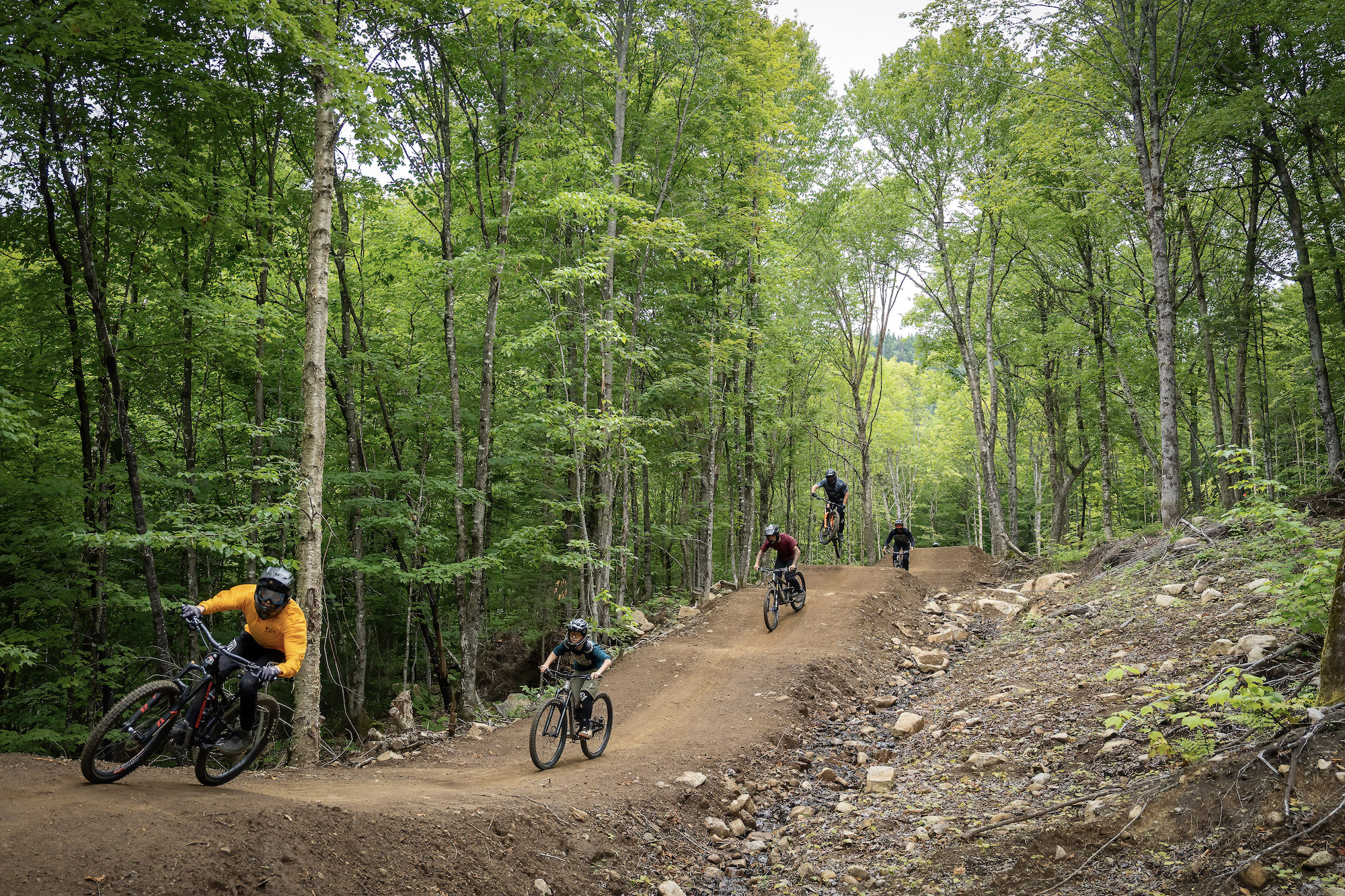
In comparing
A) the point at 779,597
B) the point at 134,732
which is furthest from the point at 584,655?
the point at 779,597

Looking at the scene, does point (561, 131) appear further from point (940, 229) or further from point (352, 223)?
point (940, 229)

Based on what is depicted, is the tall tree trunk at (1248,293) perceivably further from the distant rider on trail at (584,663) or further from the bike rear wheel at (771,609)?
the distant rider on trail at (584,663)

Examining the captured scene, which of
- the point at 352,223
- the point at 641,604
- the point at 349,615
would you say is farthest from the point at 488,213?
the point at 349,615

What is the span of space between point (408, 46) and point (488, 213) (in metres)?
4.16

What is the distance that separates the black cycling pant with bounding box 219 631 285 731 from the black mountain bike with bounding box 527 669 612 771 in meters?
3.19

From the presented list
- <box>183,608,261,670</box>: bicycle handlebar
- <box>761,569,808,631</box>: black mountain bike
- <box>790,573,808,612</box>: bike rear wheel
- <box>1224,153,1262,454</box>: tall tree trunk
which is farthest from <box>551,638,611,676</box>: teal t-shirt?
<box>1224,153,1262,454</box>: tall tree trunk

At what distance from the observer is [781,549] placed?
47.0ft

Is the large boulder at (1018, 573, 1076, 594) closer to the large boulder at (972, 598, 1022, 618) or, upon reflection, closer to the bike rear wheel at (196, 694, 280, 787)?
the large boulder at (972, 598, 1022, 618)

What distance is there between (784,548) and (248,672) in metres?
10.7

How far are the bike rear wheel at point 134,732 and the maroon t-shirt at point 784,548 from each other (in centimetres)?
1075

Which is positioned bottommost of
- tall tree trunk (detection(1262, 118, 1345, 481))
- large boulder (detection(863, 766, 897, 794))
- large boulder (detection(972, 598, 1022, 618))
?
large boulder (detection(863, 766, 897, 794))

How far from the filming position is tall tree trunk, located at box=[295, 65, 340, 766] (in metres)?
8.51

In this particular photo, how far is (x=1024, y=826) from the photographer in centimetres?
518

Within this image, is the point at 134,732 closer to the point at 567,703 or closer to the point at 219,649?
the point at 219,649
